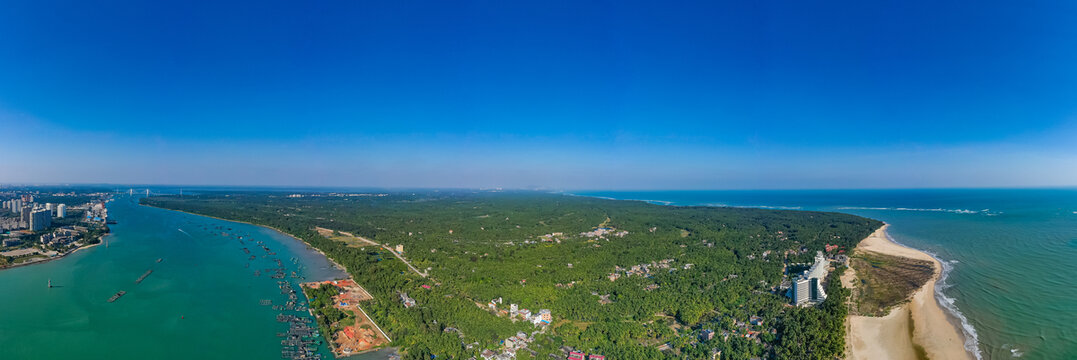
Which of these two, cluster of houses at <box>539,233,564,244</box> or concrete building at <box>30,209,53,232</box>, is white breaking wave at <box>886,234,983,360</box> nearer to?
cluster of houses at <box>539,233,564,244</box>

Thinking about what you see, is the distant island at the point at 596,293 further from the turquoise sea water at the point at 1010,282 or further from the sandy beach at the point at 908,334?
the turquoise sea water at the point at 1010,282

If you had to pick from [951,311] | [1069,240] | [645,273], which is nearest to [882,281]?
[951,311]

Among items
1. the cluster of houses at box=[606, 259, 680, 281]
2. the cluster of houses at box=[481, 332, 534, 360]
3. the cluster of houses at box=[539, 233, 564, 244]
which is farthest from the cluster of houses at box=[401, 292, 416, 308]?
the cluster of houses at box=[539, 233, 564, 244]

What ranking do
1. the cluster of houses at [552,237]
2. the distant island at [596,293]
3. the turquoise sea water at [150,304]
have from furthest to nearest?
the cluster of houses at [552,237]
the turquoise sea water at [150,304]
the distant island at [596,293]

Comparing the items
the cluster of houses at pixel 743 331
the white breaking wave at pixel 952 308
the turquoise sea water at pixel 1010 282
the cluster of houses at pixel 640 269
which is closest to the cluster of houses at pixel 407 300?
the cluster of houses at pixel 640 269

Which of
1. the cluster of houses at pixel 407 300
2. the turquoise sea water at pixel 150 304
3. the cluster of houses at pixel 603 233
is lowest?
the turquoise sea water at pixel 150 304

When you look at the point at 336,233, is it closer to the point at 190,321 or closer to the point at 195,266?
the point at 195,266
